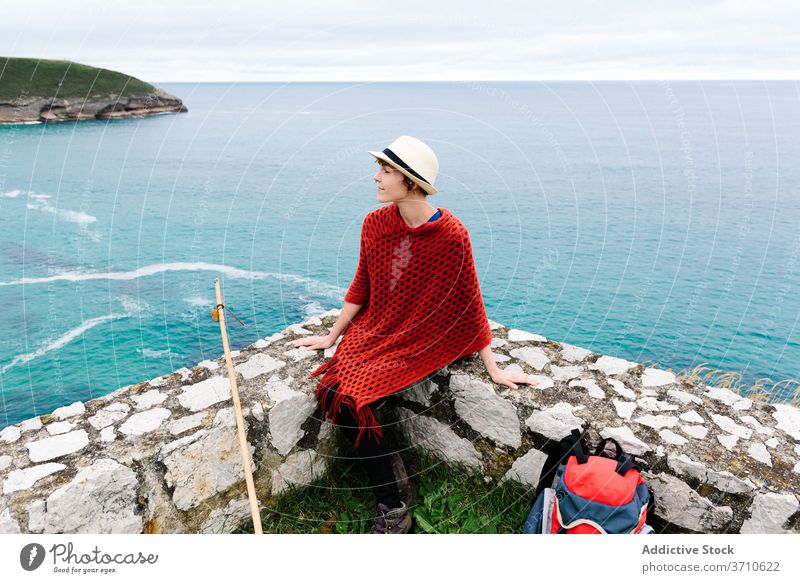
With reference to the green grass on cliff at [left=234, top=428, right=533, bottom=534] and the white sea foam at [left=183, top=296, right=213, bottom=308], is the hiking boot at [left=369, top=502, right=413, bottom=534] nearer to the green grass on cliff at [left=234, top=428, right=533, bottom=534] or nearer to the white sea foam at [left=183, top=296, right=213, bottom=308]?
the green grass on cliff at [left=234, top=428, right=533, bottom=534]

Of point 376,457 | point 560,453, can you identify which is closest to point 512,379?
point 560,453

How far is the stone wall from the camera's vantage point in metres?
3.23

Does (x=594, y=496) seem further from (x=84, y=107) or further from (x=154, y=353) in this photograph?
(x=84, y=107)

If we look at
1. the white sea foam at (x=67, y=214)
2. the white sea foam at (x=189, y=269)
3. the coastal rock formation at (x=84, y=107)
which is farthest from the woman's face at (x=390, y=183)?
the coastal rock formation at (x=84, y=107)

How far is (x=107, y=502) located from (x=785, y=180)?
137ft

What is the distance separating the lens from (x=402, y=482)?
401 cm

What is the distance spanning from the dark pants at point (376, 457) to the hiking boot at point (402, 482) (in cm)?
6

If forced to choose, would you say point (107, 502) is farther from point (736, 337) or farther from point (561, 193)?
point (561, 193)

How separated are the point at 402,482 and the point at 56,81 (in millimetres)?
71226

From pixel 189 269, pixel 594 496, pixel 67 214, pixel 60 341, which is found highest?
pixel 594 496

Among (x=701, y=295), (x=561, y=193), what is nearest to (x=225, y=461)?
(x=701, y=295)

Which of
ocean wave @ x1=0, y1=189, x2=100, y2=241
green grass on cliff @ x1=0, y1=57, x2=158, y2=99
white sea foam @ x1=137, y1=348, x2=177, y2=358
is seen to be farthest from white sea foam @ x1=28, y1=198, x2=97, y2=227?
green grass on cliff @ x1=0, y1=57, x2=158, y2=99

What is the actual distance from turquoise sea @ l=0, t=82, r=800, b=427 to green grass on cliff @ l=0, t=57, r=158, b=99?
43.0 feet

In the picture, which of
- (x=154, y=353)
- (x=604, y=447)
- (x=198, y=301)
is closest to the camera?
(x=604, y=447)
